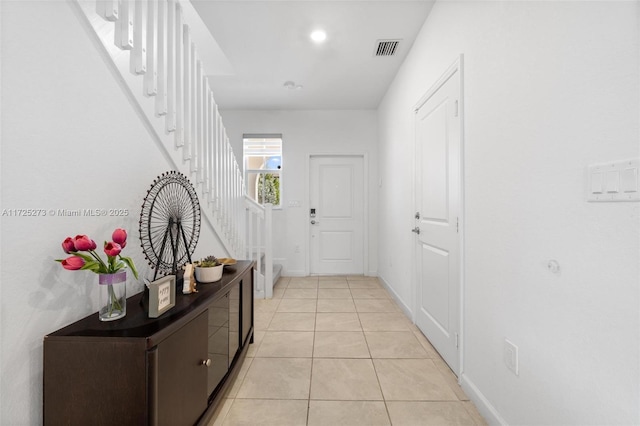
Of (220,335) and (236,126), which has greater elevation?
(236,126)

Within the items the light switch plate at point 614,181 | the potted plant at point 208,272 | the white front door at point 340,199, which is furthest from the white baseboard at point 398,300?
the light switch plate at point 614,181

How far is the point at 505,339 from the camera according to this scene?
1.32 meters

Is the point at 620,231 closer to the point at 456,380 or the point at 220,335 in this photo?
the point at 456,380

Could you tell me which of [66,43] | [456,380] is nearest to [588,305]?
[456,380]

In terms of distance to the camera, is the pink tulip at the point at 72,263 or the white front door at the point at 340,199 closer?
the pink tulip at the point at 72,263

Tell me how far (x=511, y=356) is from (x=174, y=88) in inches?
91.8

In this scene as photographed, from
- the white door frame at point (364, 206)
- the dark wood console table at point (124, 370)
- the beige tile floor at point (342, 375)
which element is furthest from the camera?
the white door frame at point (364, 206)

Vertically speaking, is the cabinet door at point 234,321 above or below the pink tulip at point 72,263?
below

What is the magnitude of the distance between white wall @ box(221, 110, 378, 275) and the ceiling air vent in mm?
1637

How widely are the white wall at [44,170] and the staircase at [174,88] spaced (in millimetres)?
130

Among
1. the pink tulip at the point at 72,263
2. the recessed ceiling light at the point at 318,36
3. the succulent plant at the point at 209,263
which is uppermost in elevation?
the recessed ceiling light at the point at 318,36

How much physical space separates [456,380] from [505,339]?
2.09 feet

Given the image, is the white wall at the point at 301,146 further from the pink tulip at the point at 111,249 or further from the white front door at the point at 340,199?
the pink tulip at the point at 111,249

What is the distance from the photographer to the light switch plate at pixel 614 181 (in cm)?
76
